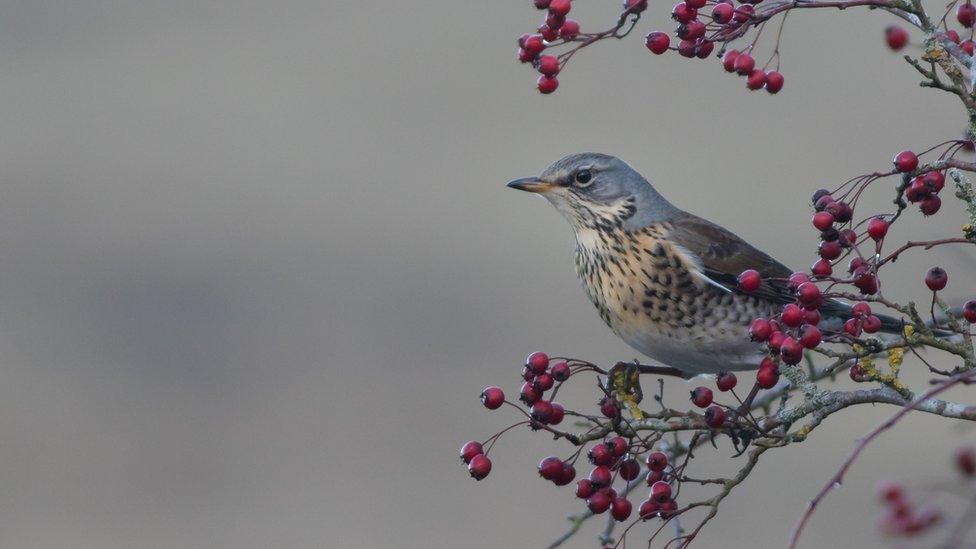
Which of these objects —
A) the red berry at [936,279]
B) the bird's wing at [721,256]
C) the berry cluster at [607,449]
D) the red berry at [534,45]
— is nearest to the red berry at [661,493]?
the berry cluster at [607,449]

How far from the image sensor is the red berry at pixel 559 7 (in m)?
3.19

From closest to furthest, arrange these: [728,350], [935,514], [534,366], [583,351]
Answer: [935,514] < [534,366] < [728,350] < [583,351]

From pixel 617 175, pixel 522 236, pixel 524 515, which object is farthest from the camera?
pixel 522 236

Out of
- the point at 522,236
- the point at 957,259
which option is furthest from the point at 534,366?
the point at 522,236

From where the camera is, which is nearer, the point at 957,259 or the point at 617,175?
the point at 957,259

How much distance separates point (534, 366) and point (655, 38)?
0.81m

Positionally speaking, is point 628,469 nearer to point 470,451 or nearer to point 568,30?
point 470,451

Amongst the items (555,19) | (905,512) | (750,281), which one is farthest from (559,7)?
(905,512)

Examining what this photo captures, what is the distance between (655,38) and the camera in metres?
3.20

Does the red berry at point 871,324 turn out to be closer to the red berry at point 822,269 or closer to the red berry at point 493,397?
the red berry at point 822,269

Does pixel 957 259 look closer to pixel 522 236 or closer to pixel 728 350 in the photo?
pixel 728 350

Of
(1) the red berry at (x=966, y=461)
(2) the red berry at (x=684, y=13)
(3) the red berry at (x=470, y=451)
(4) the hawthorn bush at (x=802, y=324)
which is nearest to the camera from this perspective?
(1) the red berry at (x=966, y=461)

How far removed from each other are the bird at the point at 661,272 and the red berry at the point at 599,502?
46.1 inches

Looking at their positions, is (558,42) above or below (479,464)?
above
